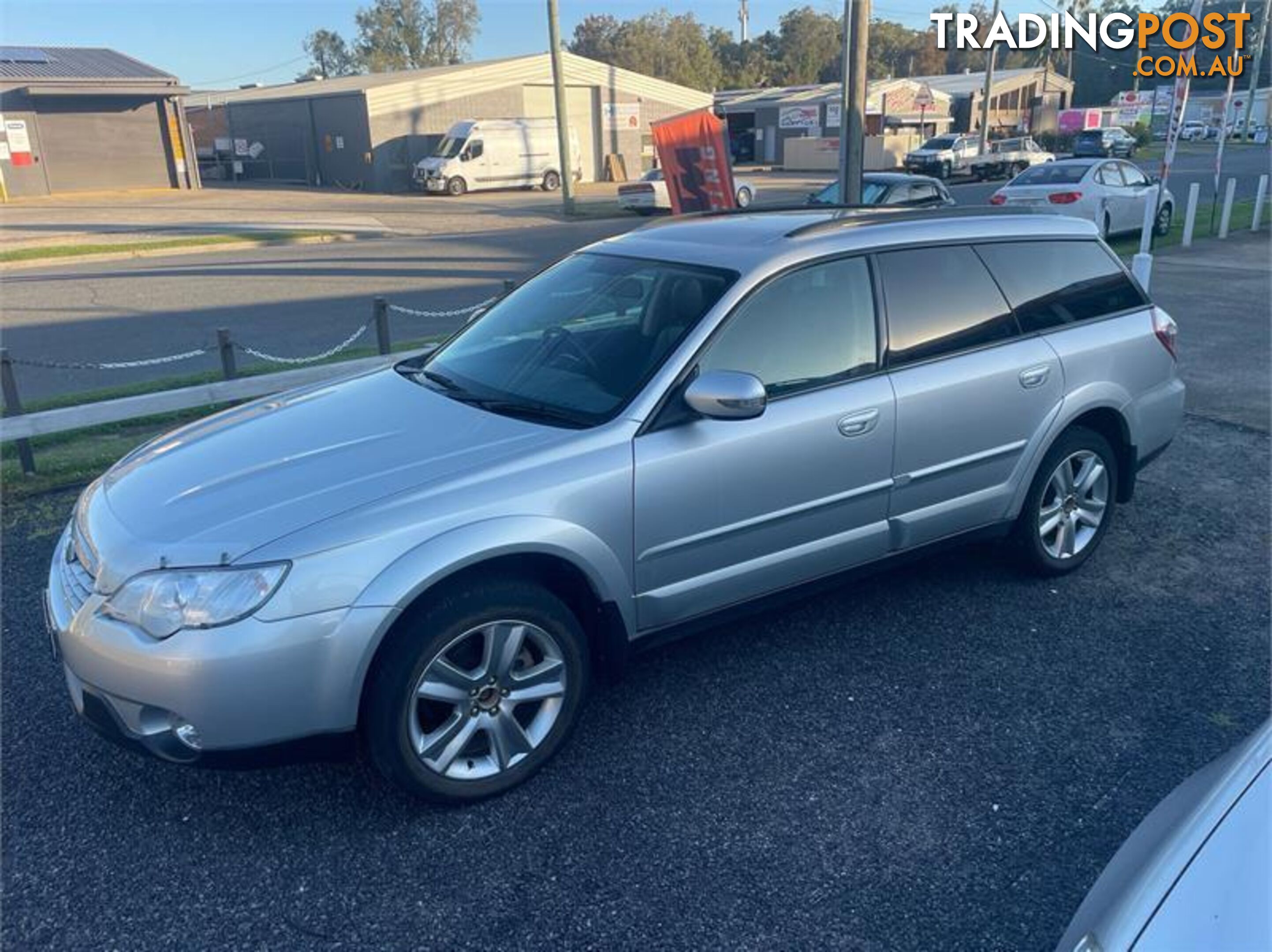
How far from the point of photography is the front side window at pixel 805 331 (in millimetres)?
3646

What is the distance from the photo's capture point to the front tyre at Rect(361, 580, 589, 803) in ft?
9.57

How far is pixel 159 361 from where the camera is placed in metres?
6.98

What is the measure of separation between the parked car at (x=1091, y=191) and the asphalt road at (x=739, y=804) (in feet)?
45.4

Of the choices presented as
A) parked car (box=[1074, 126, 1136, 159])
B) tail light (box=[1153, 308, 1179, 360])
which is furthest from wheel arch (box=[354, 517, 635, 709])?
parked car (box=[1074, 126, 1136, 159])

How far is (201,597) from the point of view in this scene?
9.04ft

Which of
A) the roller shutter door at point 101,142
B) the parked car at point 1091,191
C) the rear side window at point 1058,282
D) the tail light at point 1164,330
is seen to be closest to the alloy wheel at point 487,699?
the rear side window at point 1058,282

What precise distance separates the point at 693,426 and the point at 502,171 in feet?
116

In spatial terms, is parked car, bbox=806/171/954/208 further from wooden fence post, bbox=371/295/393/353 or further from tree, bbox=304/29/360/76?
tree, bbox=304/29/360/76

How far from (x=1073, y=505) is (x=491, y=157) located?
3447 cm

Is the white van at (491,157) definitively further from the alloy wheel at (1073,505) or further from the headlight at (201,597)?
the headlight at (201,597)

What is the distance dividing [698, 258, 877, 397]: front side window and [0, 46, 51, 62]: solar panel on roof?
3978cm

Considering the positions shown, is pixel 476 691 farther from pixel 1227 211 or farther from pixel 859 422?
pixel 1227 211

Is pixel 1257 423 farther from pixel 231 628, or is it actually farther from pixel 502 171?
pixel 502 171

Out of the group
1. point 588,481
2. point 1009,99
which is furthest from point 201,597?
point 1009,99
